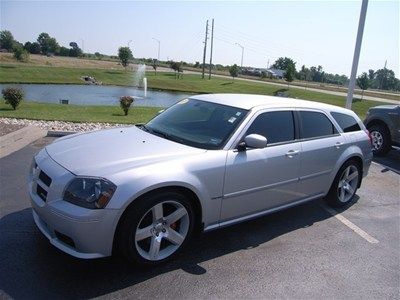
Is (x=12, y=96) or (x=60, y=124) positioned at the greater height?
(x=12, y=96)

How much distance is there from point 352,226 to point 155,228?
2963mm

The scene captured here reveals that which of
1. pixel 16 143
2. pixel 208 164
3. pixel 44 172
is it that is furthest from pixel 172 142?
pixel 16 143

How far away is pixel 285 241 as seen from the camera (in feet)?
15.5

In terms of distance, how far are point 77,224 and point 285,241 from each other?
2487 millimetres

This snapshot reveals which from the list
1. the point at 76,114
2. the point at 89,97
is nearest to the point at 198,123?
the point at 76,114

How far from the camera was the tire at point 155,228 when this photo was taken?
11.6ft

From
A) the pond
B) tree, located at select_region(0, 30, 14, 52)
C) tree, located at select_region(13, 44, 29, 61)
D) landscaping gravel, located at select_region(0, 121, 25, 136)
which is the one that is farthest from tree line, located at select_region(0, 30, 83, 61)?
landscaping gravel, located at select_region(0, 121, 25, 136)

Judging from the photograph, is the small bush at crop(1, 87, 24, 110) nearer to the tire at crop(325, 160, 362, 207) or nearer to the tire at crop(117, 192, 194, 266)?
the tire at crop(325, 160, 362, 207)

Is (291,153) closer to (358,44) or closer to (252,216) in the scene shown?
(252,216)

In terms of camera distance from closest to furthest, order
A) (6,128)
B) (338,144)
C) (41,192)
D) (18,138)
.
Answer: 1. (41,192)
2. (338,144)
3. (18,138)
4. (6,128)

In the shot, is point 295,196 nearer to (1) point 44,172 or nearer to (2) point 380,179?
(1) point 44,172

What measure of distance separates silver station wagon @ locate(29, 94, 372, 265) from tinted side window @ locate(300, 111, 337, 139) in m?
0.02

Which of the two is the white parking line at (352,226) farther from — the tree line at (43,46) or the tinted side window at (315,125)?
Result: the tree line at (43,46)

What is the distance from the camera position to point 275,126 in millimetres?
4879
